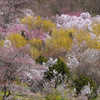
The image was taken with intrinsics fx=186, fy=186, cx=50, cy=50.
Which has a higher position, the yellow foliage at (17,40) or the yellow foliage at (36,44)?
the yellow foliage at (17,40)

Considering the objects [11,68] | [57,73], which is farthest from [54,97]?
[11,68]

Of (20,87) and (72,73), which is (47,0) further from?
(20,87)

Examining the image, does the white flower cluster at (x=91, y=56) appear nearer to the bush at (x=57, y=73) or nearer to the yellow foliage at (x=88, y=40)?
the yellow foliage at (x=88, y=40)

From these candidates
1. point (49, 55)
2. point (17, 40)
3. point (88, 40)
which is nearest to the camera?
point (49, 55)

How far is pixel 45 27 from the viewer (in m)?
18.5

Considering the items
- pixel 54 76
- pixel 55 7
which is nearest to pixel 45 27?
pixel 55 7

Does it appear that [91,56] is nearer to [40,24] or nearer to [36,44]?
[36,44]

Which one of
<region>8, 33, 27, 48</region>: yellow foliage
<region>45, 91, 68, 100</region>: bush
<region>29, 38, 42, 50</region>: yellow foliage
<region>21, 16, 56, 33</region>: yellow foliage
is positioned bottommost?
<region>45, 91, 68, 100</region>: bush

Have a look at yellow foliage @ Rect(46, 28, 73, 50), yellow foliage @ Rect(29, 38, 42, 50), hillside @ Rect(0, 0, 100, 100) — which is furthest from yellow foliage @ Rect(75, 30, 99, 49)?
yellow foliage @ Rect(29, 38, 42, 50)

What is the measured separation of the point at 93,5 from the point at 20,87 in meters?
23.3

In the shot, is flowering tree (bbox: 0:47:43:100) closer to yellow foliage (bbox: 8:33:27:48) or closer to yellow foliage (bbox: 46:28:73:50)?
yellow foliage (bbox: 46:28:73:50)

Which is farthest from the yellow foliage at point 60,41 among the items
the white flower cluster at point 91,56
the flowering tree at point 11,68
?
the flowering tree at point 11,68

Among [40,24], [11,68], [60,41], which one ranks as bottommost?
[60,41]

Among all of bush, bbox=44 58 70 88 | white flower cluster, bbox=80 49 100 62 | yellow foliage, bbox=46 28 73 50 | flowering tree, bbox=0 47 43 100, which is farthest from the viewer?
yellow foliage, bbox=46 28 73 50
